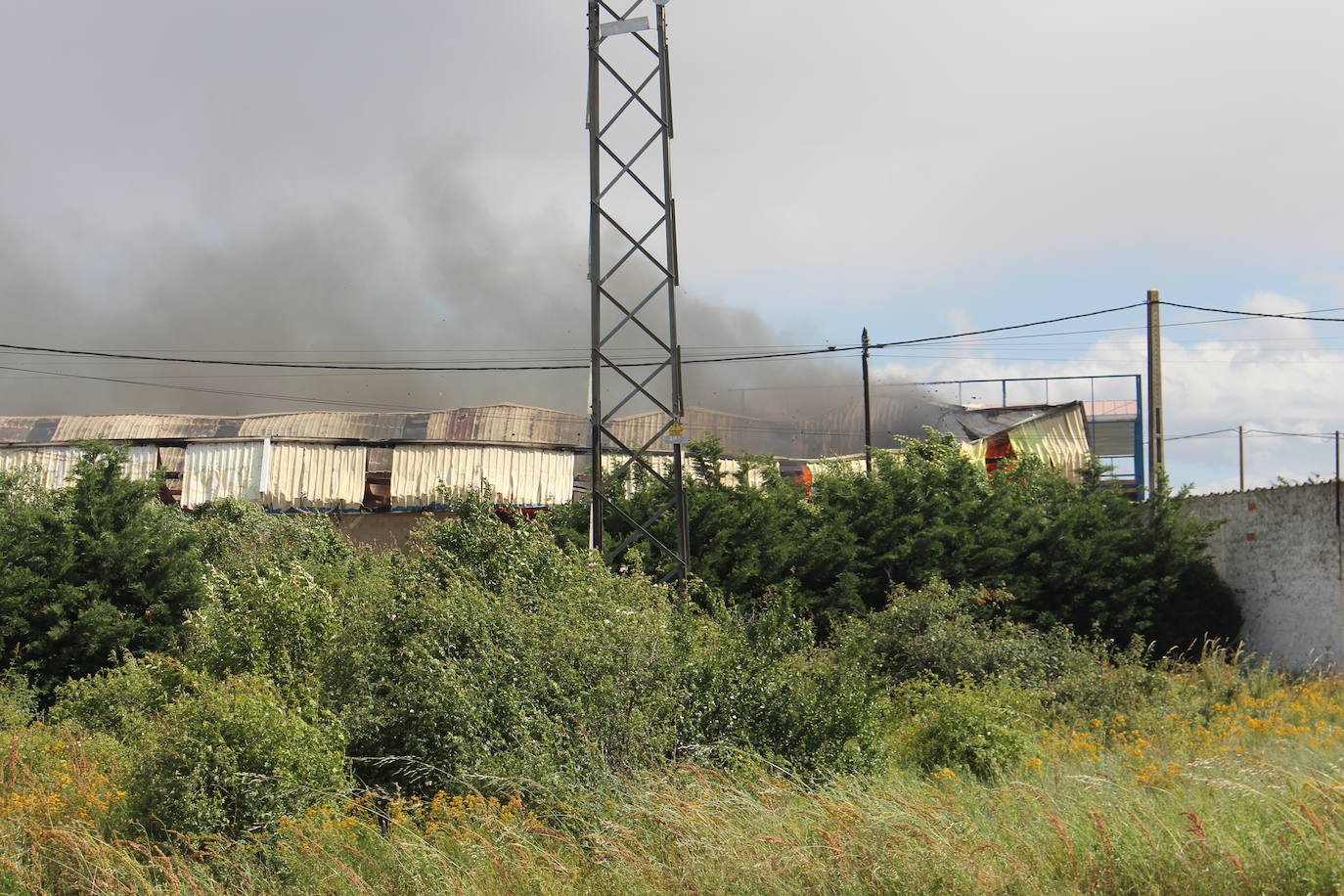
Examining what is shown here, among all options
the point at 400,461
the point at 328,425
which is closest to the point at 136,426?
the point at 328,425

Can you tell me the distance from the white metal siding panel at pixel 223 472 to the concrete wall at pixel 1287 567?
22.8 meters

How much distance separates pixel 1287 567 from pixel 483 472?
19.6 meters

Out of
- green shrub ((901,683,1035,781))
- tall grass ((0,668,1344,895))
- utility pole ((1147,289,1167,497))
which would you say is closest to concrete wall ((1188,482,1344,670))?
utility pole ((1147,289,1167,497))

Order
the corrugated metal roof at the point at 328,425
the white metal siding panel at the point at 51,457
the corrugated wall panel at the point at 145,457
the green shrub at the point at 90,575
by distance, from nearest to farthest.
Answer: the green shrub at the point at 90,575
the corrugated wall panel at the point at 145,457
the white metal siding panel at the point at 51,457
the corrugated metal roof at the point at 328,425

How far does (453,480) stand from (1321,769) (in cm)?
2483

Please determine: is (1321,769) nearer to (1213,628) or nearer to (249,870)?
(249,870)

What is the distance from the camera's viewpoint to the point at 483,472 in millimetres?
30875

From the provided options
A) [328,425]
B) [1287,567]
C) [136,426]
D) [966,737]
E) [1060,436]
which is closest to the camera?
[966,737]

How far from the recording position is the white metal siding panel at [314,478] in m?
29.8

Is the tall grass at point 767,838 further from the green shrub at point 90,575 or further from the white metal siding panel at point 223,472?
the white metal siding panel at point 223,472

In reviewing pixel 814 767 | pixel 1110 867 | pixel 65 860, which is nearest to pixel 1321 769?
pixel 1110 867

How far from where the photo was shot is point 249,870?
677cm

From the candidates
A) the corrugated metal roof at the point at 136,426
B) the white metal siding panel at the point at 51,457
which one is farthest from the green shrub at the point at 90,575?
the corrugated metal roof at the point at 136,426

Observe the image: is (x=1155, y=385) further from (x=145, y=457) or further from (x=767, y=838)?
(x=145, y=457)
